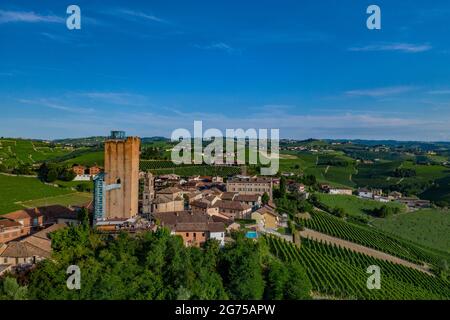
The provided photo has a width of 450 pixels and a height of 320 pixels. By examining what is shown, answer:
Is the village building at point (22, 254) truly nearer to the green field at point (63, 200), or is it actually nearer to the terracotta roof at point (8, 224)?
the terracotta roof at point (8, 224)

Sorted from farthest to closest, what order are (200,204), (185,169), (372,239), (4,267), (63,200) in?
(185,169) → (63,200) → (372,239) → (200,204) → (4,267)

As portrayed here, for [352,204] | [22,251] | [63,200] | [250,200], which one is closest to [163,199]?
[250,200]

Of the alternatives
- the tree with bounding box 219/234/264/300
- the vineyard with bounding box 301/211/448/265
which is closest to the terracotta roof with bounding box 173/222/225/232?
the tree with bounding box 219/234/264/300

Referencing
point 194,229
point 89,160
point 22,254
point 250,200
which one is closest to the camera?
point 22,254

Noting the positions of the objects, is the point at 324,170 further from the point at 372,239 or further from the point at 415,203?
the point at 372,239

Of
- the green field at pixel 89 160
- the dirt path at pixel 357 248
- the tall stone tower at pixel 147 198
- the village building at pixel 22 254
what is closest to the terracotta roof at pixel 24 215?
the tall stone tower at pixel 147 198
